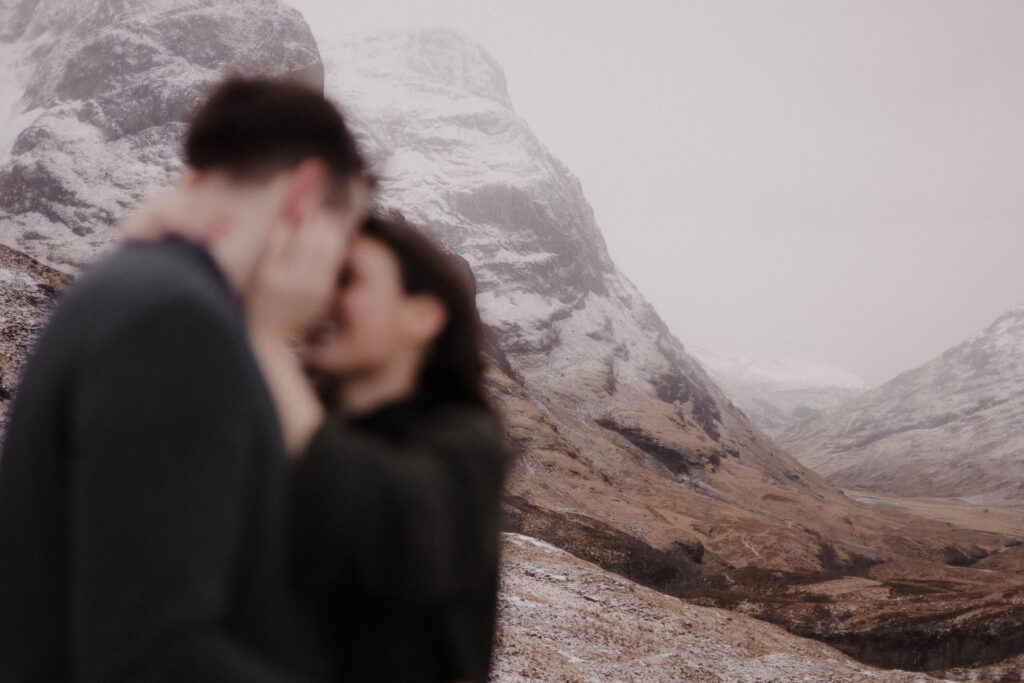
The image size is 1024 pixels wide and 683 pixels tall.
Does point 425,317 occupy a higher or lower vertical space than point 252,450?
higher

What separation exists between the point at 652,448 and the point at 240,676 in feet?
365

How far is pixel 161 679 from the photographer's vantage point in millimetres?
1195

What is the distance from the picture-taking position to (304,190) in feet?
5.30

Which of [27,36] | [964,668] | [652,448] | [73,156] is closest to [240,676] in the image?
[964,668]

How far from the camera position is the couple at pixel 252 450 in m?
1.20

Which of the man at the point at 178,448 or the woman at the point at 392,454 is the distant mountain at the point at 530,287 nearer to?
the woman at the point at 392,454

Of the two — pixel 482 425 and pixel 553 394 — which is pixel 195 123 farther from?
pixel 553 394

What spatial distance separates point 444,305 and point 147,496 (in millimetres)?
980

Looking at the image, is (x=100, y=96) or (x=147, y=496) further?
(x=100, y=96)

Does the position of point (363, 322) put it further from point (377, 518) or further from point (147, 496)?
point (147, 496)

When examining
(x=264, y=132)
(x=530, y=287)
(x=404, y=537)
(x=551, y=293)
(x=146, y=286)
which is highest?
(x=551, y=293)

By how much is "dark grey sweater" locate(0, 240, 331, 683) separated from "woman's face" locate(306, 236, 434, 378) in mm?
374

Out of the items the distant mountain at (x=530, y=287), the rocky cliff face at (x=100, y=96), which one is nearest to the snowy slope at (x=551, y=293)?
the distant mountain at (x=530, y=287)

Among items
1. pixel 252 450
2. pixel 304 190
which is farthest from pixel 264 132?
pixel 252 450
